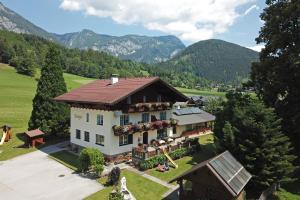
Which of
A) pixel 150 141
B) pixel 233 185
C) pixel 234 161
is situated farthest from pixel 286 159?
pixel 150 141

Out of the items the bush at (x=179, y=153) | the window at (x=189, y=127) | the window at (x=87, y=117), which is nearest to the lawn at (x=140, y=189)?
the bush at (x=179, y=153)

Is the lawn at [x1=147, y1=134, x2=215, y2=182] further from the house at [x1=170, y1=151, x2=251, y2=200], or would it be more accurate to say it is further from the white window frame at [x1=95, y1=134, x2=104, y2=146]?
the house at [x1=170, y1=151, x2=251, y2=200]

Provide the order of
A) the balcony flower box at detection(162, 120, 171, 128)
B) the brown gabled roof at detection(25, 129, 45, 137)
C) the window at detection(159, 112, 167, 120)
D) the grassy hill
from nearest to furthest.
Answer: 1. the balcony flower box at detection(162, 120, 171, 128)
2. the window at detection(159, 112, 167, 120)
3. the brown gabled roof at detection(25, 129, 45, 137)
4. the grassy hill

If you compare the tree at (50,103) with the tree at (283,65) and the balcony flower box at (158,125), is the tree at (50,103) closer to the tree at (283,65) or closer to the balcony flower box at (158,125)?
the balcony flower box at (158,125)

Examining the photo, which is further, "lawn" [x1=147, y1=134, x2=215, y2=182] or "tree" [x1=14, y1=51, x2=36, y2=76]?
"tree" [x1=14, y1=51, x2=36, y2=76]

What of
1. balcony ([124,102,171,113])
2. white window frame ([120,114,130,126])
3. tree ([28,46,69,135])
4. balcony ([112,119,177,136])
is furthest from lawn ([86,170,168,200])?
tree ([28,46,69,135])

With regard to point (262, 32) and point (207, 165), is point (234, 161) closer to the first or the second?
point (207, 165)

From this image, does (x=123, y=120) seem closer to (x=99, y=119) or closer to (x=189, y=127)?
(x=99, y=119)
